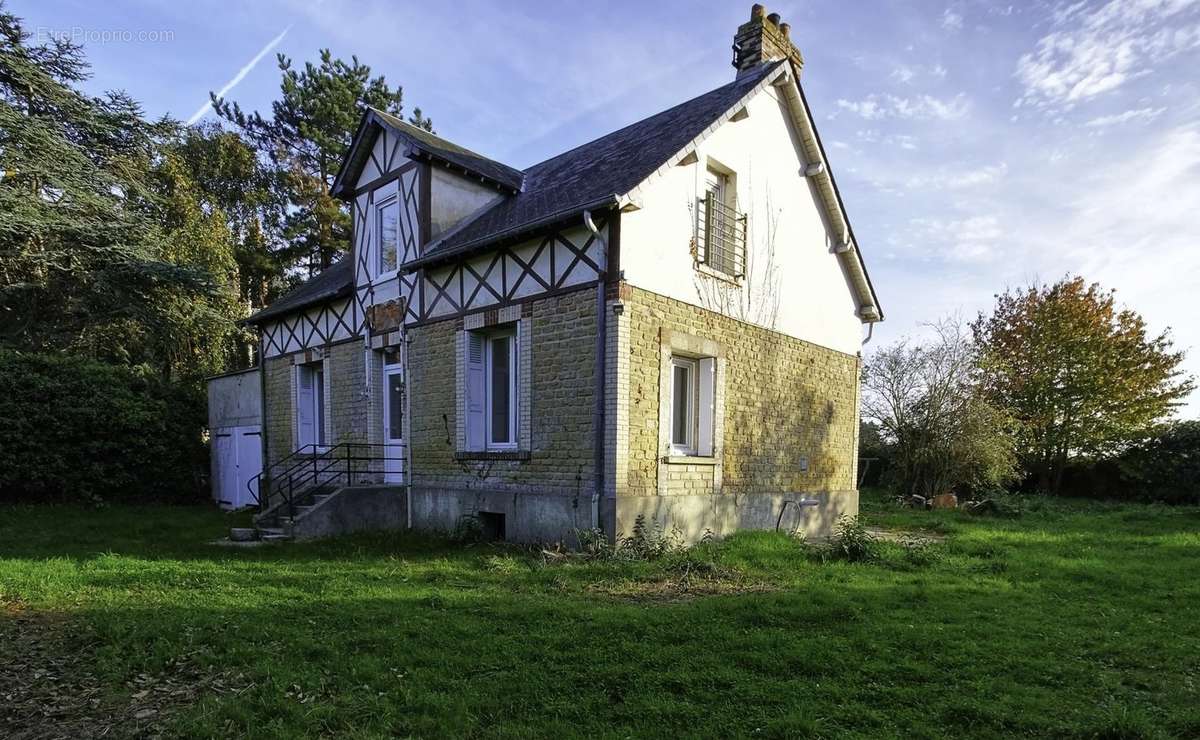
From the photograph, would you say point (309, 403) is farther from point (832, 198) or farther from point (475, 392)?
point (832, 198)

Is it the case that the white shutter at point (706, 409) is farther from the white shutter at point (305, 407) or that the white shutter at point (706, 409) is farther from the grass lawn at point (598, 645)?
the white shutter at point (305, 407)

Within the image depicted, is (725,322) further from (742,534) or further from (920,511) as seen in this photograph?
(920,511)

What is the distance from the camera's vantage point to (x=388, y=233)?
1237 cm

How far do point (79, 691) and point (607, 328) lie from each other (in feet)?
20.2

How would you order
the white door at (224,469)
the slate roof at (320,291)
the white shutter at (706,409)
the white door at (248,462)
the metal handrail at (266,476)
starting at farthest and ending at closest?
1. the white door at (224,469)
2. the white door at (248,462)
3. the metal handrail at (266,476)
4. the slate roof at (320,291)
5. the white shutter at (706,409)

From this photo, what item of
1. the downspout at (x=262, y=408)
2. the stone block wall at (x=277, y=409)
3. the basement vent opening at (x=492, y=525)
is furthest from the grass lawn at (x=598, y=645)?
the downspout at (x=262, y=408)

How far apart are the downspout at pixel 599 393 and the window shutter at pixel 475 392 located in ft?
8.37

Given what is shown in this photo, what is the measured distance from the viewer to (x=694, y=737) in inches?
140

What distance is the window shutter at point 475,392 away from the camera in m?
10.4

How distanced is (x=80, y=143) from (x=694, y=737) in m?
23.0

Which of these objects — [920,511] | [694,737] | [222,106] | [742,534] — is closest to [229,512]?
[742,534]

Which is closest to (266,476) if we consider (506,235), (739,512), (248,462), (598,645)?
(248,462)

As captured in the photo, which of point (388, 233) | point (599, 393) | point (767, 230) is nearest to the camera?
point (599, 393)

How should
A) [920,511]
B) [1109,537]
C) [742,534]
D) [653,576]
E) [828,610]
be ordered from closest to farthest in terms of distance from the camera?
[828,610] < [653,576] < [742,534] < [1109,537] < [920,511]
